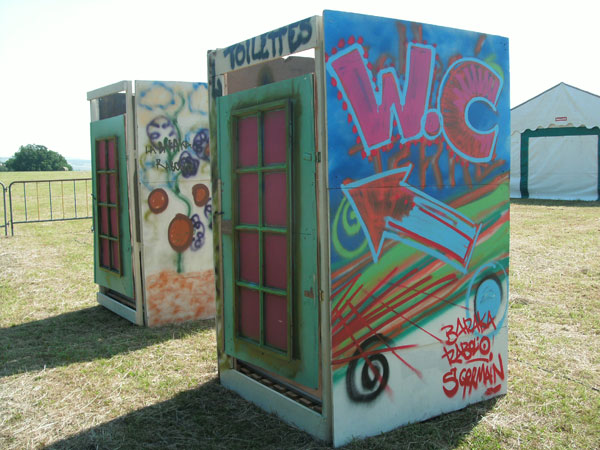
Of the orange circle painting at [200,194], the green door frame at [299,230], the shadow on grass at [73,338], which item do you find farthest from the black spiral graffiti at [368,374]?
the orange circle painting at [200,194]

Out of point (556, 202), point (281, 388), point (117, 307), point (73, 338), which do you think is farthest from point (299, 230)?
point (556, 202)

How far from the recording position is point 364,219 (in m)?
3.35

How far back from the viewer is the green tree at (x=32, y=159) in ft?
175

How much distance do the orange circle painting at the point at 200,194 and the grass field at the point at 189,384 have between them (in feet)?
4.40

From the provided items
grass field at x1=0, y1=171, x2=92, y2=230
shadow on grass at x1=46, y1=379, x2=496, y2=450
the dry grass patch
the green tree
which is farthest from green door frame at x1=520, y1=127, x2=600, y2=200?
the green tree

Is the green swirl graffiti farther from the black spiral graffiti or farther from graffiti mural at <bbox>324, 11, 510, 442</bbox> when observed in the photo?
the black spiral graffiti

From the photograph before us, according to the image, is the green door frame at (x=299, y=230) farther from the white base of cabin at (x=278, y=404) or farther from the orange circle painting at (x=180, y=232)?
the orange circle painting at (x=180, y=232)

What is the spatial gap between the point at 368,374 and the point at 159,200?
3475 mm

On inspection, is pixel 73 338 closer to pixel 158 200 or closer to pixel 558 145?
pixel 158 200

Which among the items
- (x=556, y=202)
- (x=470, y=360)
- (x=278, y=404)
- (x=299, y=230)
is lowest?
(x=278, y=404)

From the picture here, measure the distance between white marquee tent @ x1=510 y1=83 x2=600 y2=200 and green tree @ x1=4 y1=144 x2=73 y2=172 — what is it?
47.3 metres

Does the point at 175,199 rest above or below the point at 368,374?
above

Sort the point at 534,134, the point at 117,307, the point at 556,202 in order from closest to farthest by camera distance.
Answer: the point at 117,307 < the point at 556,202 < the point at 534,134

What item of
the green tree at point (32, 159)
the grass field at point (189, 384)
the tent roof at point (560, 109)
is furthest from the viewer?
the green tree at point (32, 159)
